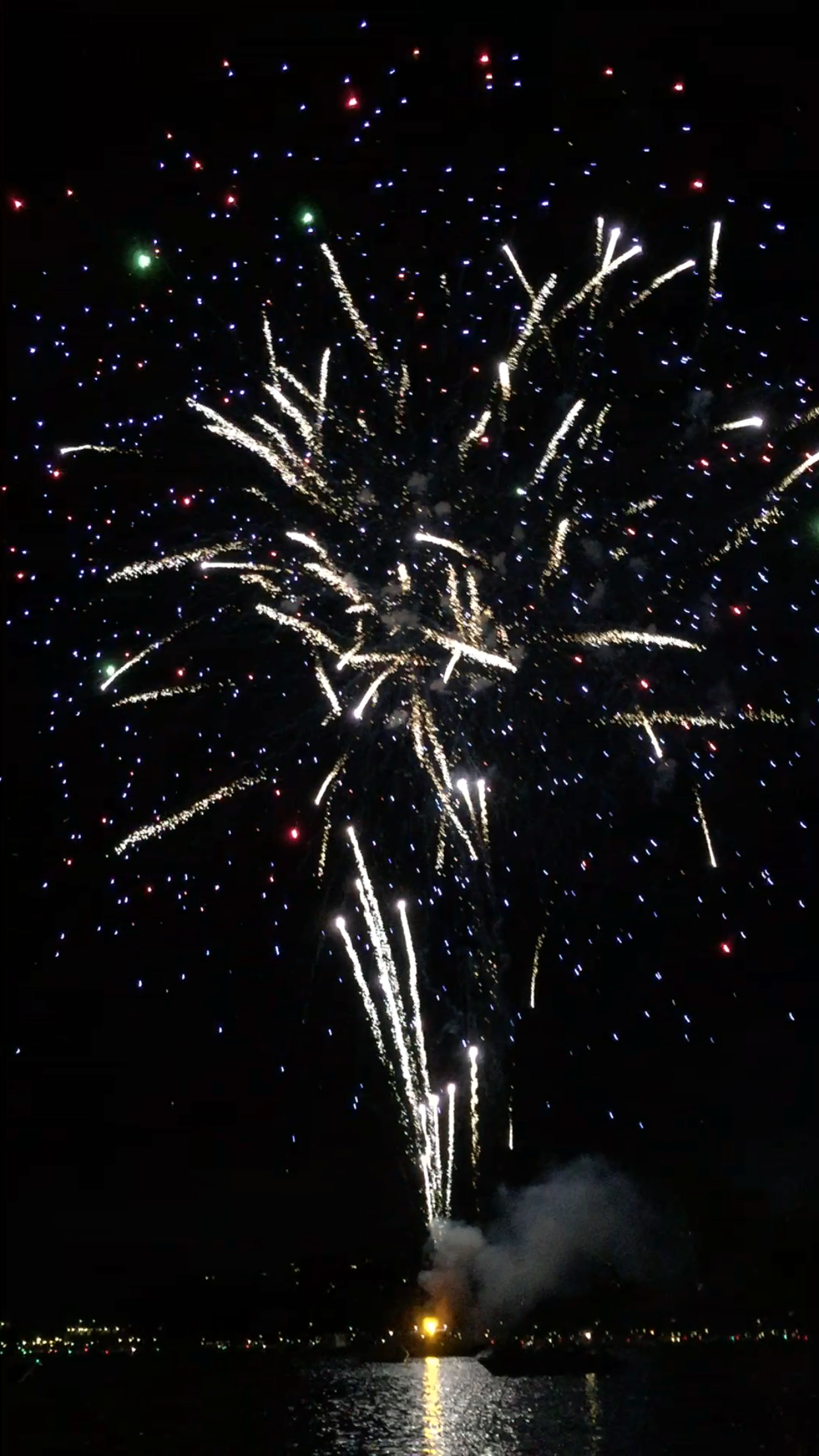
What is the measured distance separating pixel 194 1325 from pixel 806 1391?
11008cm

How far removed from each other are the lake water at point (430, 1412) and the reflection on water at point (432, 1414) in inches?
6.2

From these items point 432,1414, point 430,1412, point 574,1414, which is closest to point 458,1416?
point 432,1414

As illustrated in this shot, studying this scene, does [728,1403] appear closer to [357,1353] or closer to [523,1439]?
[523,1439]

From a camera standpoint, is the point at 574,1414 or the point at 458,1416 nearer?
the point at 574,1414

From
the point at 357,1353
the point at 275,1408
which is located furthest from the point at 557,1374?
the point at 357,1353

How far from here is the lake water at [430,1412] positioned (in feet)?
157

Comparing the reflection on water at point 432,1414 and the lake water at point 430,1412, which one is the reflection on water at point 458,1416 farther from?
the lake water at point 430,1412

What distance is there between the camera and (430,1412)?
6888 cm

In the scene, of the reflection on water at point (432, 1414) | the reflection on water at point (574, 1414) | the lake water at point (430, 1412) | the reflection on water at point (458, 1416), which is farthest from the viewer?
the reflection on water at point (432, 1414)

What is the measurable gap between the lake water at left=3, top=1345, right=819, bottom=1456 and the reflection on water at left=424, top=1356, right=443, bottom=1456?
0.52 feet

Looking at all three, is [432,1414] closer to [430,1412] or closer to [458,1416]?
[430,1412]

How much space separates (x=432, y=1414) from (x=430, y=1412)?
1.03m

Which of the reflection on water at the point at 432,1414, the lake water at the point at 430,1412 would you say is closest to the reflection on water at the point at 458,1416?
the reflection on water at the point at 432,1414

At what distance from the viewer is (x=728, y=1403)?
6303cm
